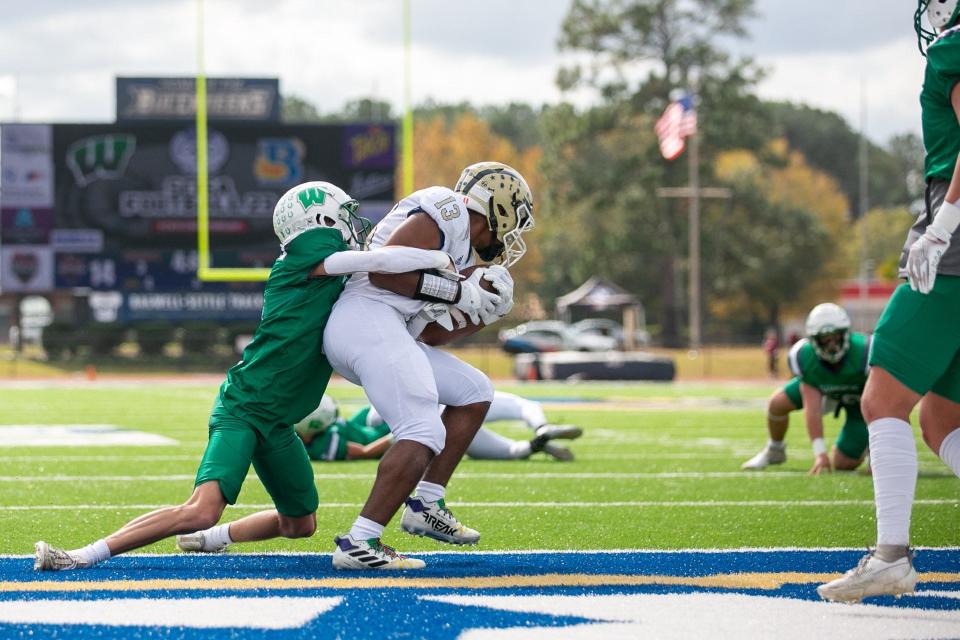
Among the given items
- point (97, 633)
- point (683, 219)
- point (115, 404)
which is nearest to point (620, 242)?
point (683, 219)

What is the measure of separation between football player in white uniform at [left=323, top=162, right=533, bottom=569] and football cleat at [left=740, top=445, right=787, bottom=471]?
158 inches

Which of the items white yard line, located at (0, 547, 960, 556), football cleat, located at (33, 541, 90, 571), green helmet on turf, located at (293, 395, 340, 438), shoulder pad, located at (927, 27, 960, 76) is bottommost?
green helmet on turf, located at (293, 395, 340, 438)

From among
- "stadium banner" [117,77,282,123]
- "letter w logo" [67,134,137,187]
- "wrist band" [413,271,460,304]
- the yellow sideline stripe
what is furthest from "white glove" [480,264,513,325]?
"letter w logo" [67,134,137,187]

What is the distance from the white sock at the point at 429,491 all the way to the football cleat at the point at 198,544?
773 millimetres

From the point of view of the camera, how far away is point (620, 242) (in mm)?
50156

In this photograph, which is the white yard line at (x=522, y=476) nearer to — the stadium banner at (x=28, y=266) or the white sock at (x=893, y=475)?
the white sock at (x=893, y=475)

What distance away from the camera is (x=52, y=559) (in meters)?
4.61

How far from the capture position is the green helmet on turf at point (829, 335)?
27.2 feet

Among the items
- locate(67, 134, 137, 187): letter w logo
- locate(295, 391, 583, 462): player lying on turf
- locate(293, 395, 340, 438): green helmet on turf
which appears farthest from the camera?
locate(67, 134, 137, 187): letter w logo

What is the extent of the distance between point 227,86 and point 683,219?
21.2 meters

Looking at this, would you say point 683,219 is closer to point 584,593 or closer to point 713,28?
point 713,28

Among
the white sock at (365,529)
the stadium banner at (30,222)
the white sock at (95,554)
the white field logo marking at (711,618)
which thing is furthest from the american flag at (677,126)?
the white field logo marking at (711,618)

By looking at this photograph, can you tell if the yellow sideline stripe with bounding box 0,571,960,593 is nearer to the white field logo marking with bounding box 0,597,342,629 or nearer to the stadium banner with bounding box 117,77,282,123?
the white field logo marking with bounding box 0,597,342,629

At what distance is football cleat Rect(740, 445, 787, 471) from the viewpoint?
8.99m
